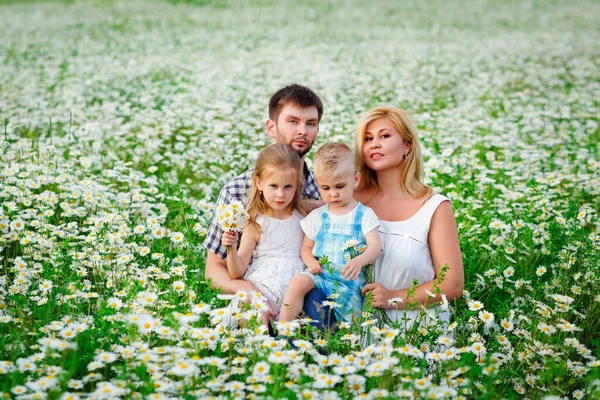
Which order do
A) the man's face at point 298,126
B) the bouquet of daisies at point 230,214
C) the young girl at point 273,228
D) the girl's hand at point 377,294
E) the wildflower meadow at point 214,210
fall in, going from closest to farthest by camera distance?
the wildflower meadow at point 214,210 < the bouquet of daisies at point 230,214 < the girl's hand at point 377,294 < the young girl at point 273,228 < the man's face at point 298,126

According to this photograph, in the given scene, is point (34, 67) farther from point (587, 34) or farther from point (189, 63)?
point (587, 34)

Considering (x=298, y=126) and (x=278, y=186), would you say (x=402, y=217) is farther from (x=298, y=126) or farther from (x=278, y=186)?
(x=298, y=126)

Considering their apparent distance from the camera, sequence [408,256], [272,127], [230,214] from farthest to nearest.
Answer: [272,127] → [408,256] → [230,214]

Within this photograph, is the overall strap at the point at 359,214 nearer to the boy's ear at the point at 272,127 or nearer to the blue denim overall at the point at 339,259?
the blue denim overall at the point at 339,259

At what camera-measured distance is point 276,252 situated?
3959mm

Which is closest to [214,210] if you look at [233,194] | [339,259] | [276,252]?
[233,194]

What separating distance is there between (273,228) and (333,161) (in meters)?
0.64

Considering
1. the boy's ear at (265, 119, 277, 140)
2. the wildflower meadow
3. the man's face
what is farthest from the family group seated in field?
the boy's ear at (265, 119, 277, 140)

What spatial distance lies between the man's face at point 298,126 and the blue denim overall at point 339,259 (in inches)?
24.8

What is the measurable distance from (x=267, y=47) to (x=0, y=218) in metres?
12.9

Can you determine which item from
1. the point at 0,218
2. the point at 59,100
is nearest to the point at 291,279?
the point at 0,218

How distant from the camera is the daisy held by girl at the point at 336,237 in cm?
353

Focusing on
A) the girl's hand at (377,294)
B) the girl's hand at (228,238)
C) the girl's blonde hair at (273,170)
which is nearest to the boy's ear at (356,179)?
the girl's blonde hair at (273,170)

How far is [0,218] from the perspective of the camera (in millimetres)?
4398
